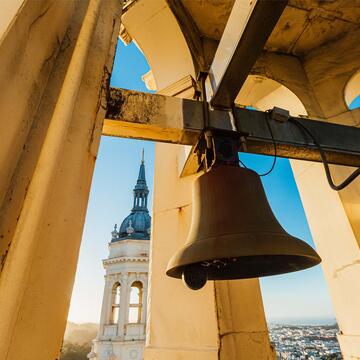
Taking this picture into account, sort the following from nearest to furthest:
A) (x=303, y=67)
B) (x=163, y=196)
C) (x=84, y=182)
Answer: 1. (x=84, y=182)
2. (x=163, y=196)
3. (x=303, y=67)

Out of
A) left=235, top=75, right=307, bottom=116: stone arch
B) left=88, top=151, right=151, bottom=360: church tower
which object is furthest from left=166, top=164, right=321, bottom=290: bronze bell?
left=88, top=151, right=151, bottom=360: church tower

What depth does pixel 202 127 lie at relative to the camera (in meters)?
1.18

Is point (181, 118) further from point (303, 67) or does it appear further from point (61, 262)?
point (303, 67)

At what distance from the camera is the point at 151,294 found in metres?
1.42

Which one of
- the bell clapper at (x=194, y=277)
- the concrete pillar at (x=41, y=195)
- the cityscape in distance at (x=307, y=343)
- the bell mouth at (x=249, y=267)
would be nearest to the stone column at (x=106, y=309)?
the cityscape in distance at (x=307, y=343)

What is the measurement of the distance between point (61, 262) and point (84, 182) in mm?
200

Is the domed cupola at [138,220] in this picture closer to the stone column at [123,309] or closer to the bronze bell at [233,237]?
the stone column at [123,309]

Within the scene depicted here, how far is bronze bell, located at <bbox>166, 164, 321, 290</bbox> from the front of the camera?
2.80 ft

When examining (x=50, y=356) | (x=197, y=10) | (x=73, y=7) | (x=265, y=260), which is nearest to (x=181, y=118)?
(x=73, y=7)

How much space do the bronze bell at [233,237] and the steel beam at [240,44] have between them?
0.41 m

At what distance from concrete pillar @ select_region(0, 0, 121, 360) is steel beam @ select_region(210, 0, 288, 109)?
65 cm

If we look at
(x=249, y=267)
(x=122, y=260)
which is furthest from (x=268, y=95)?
(x=122, y=260)

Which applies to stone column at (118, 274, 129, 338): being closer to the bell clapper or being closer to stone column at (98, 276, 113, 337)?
stone column at (98, 276, 113, 337)

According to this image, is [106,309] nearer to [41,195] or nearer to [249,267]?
[249,267]
